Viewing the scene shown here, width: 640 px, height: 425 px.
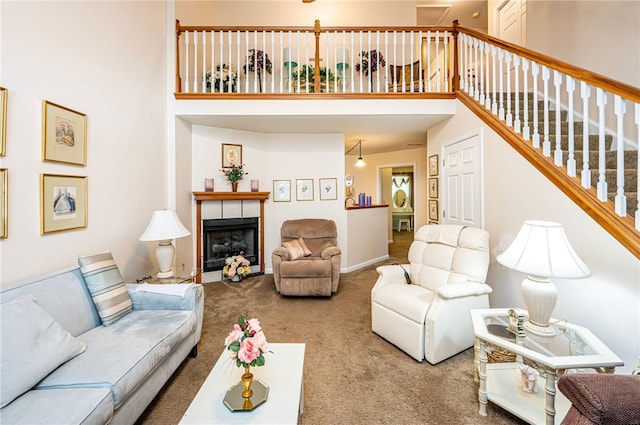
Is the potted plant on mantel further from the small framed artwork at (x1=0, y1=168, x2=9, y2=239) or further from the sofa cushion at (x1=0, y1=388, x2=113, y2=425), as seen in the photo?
the sofa cushion at (x1=0, y1=388, x2=113, y2=425)

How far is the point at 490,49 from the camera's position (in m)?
2.98

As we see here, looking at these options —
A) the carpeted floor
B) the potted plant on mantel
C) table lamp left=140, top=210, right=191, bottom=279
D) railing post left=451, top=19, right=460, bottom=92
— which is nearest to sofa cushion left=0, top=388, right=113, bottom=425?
the carpeted floor

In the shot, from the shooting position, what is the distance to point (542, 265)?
1.51 meters

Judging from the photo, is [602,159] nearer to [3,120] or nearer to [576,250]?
[576,250]

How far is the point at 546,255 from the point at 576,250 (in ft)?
2.00

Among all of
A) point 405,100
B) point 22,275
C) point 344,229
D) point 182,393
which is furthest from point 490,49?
point 22,275

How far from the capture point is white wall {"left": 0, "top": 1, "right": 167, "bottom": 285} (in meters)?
1.75

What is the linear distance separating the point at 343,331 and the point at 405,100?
289 centimetres

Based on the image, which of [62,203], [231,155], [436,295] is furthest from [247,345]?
[231,155]

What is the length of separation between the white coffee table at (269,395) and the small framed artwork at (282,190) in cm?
325

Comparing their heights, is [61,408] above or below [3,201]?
below

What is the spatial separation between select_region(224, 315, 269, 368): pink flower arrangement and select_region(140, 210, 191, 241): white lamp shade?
160cm

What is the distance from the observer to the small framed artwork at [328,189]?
475 centimetres

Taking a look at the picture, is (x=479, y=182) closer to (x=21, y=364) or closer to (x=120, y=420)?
(x=120, y=420)
